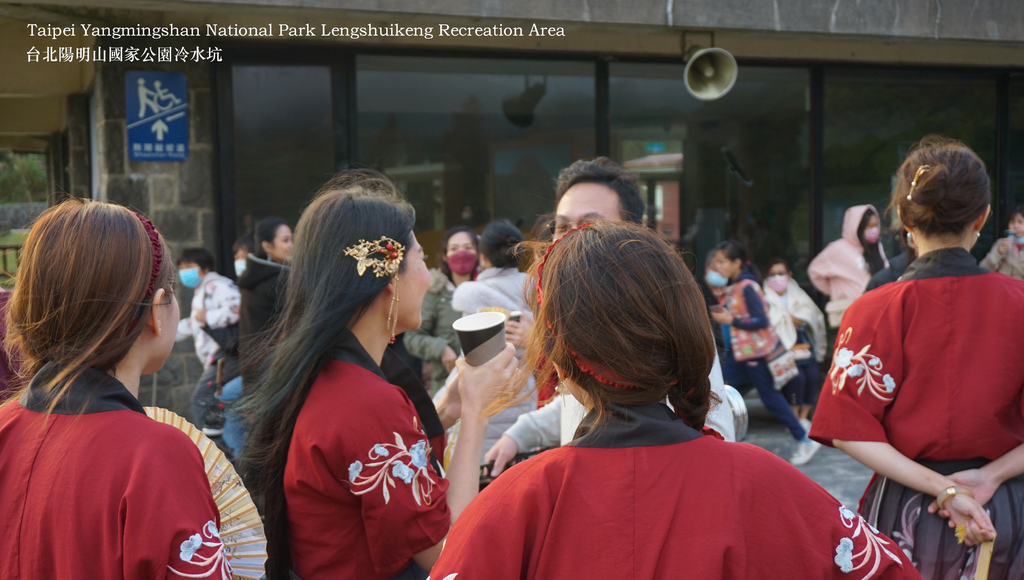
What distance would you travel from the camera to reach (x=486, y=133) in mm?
6664

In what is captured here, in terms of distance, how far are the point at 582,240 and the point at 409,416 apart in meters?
0.71

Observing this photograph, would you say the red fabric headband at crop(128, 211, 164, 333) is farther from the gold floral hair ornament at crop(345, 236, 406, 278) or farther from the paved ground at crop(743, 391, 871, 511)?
the paved ground at crop(743, 391, 871, 511)

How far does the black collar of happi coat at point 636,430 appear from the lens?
106 cm

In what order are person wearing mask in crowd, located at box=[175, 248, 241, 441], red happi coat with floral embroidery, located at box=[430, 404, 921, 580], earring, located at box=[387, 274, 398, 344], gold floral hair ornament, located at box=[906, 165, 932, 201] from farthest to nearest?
person wearing mask in crowd, located at box=[175, 248, 241, 441] < gold floral hair ornament, located at box=[906, 165, 932, 201] < earring, located at box=[387, 274, 398, 344] < red happi coat with floral embroidery, located at box=[430, 404, 921, 580]

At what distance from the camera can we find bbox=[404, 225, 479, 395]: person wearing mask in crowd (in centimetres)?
462

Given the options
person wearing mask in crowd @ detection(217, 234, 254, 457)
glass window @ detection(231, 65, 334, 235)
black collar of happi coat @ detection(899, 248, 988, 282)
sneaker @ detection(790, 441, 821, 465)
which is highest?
glass window @ detection(231, 65, 334, 235)

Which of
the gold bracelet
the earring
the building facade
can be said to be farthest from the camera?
the building facade

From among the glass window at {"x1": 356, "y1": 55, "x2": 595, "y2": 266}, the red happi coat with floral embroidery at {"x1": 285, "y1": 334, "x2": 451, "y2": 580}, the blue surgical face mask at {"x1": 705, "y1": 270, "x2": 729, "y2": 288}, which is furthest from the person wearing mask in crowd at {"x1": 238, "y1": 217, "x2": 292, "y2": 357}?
the blue surgical face mask at {"x1": 705, "y1": 270, "x2": 729, "y2": 288}

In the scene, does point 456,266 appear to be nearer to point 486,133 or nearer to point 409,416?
point 486,133

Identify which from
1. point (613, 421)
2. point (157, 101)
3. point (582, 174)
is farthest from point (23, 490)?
point (157, 101)

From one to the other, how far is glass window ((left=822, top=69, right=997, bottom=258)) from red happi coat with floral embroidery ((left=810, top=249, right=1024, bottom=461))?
17.5 ft

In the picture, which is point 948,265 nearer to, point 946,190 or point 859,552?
point 946,190

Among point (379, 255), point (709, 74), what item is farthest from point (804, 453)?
point (379, 255)

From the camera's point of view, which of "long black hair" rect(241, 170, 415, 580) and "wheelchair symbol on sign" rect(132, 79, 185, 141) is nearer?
"long black hair" rect(241, 170, 415, 580)
